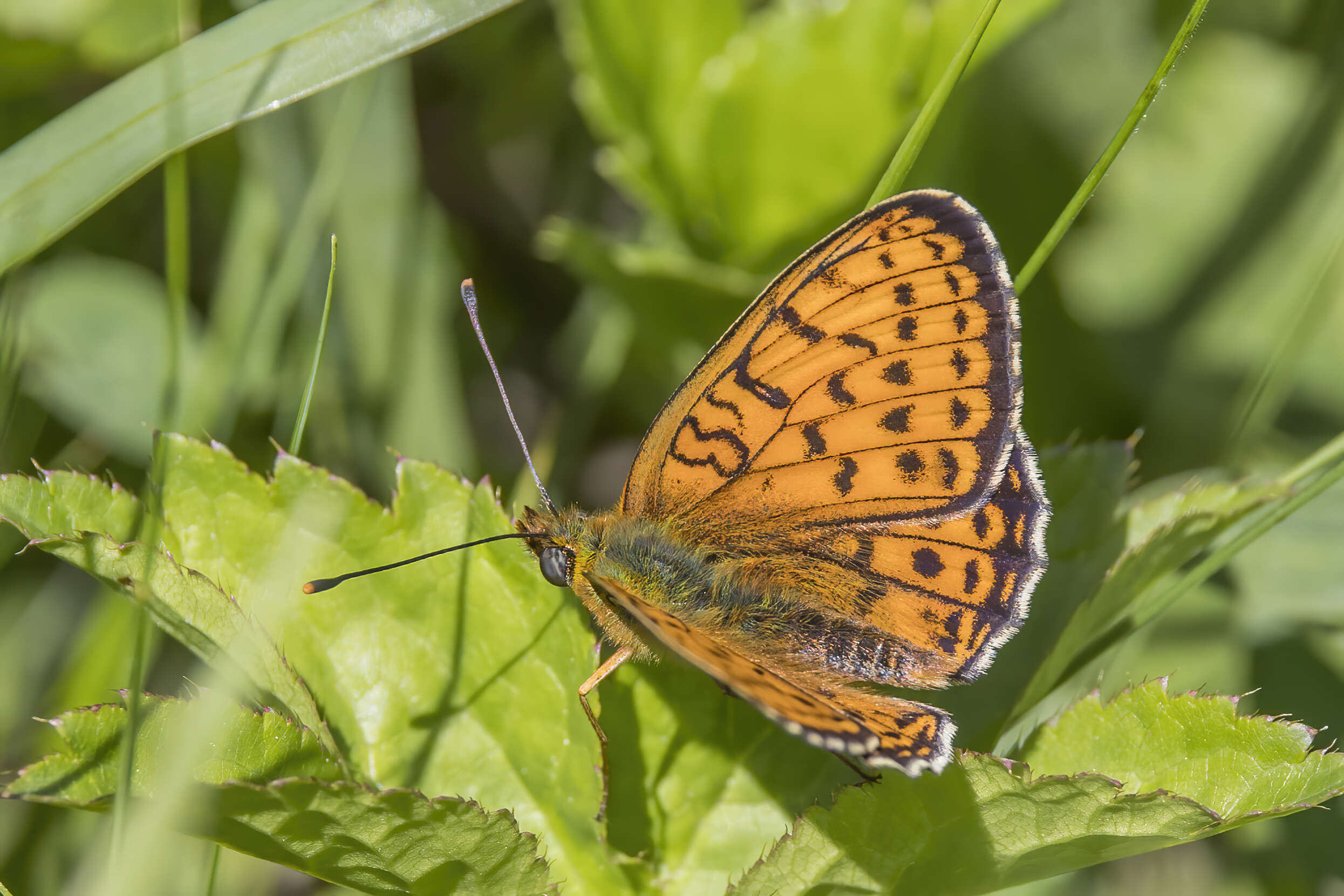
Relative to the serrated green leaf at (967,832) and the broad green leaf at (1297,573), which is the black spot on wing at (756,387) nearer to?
the serrated green leaf at (967,832)

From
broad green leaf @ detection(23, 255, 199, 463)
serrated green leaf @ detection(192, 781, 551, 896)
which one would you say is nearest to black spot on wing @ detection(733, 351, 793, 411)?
serrated green leaf @ detection(192, 781, 551, 896)

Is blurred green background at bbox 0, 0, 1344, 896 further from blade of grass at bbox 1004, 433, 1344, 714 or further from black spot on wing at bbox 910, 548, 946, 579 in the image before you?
black spot on wing at bbox 910, 548, 946, 579

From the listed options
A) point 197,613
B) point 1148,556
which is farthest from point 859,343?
point 197,613

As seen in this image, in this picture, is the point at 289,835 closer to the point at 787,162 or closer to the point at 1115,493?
the point at 1115,493

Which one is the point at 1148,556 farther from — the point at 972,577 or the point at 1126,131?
the point at 1126,131

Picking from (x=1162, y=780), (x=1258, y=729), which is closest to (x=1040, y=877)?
(x=1162, y=780)

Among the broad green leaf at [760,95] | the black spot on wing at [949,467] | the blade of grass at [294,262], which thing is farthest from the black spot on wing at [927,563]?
the blade of grass at [294,262]
